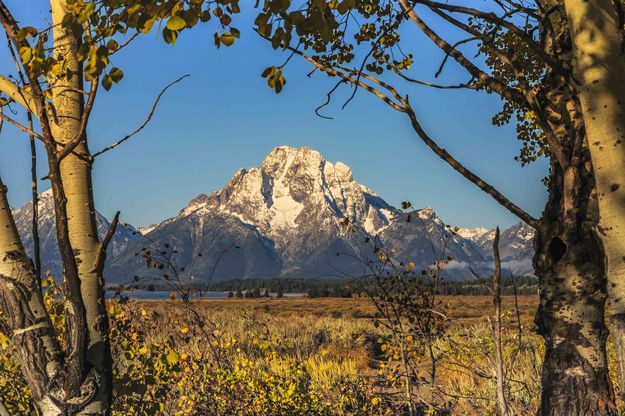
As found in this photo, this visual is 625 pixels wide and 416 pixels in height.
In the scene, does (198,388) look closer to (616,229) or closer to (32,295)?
(32,295)

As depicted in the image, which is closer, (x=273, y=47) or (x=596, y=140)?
(x=596, y=140)

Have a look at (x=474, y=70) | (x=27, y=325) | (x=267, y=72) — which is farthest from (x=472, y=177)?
(x=27, y=325)

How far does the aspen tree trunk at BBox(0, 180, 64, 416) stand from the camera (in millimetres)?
2695

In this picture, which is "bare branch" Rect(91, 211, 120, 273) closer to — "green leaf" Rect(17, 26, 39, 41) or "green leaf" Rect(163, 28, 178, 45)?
"green leaf" Rect(17, 26, 39, 41)

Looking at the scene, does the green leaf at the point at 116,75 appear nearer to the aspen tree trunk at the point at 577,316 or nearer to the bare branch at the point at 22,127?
the bare branch at the point at 22,127

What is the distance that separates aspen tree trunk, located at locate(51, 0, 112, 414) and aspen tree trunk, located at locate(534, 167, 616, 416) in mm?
2320

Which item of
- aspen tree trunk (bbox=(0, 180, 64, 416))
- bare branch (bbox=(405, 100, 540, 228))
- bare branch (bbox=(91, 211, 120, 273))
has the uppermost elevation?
bare branch (bbox=(405, 100, 540, 228))

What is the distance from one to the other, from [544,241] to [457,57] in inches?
46.9

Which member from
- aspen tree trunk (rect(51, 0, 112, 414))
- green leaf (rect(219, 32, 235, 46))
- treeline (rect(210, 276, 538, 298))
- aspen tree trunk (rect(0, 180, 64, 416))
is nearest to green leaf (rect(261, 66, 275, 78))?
green leaf (rect(219, 32, 235, 46))

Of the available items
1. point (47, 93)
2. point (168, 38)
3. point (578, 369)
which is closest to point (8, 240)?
point (47, 93)

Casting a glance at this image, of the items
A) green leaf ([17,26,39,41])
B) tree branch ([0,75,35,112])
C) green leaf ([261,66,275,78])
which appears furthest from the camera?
tree branch ([0,75,35,112])

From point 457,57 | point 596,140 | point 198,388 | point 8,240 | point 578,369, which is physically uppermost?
point 457,57

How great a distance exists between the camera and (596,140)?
2131mm

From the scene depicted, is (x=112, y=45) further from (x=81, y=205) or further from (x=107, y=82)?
(x=81, y=205)
